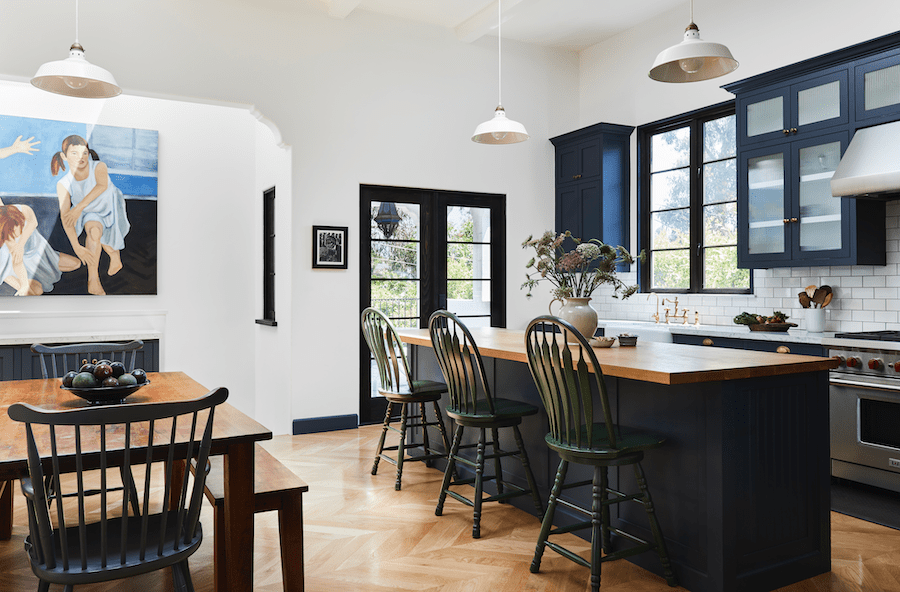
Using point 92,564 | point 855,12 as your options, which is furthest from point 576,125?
point 92,564

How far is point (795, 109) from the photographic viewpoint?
4.39 m

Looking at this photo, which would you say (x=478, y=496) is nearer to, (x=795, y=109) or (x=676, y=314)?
(x=676, y=314)

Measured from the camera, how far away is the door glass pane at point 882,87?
12.5ft

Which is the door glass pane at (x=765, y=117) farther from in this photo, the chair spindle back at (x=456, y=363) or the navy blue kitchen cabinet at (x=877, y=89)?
the chair spindle back at (x=456, y=363)

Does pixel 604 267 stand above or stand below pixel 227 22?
below

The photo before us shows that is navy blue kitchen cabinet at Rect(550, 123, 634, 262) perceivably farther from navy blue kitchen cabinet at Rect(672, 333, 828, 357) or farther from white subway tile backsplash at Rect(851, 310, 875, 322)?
white subway tile backsplash at Rect(851, 310, 875, 322)

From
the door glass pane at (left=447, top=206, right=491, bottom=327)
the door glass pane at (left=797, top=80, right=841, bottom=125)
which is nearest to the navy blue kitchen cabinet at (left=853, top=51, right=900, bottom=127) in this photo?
the door glass pane at (left=797, top=80, right=841, bottom=125)

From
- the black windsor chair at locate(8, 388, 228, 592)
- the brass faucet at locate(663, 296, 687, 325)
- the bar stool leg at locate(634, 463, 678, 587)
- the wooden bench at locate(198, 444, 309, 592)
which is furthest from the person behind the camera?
the brass faucet at locate(663, 296, 687, 325)

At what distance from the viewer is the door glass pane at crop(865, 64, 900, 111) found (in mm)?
3805

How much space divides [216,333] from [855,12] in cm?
573

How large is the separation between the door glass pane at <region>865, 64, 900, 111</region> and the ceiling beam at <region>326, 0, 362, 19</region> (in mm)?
3618

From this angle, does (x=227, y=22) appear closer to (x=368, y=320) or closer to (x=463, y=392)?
(x=368, y=320)

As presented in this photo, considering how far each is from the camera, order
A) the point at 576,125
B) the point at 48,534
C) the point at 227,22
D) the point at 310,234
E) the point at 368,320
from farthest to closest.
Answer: the point at 576,125 → the point at 310,234 → the point at 227,22 → the point at 368,320 → the point at 48,534

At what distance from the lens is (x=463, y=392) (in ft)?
11.2
